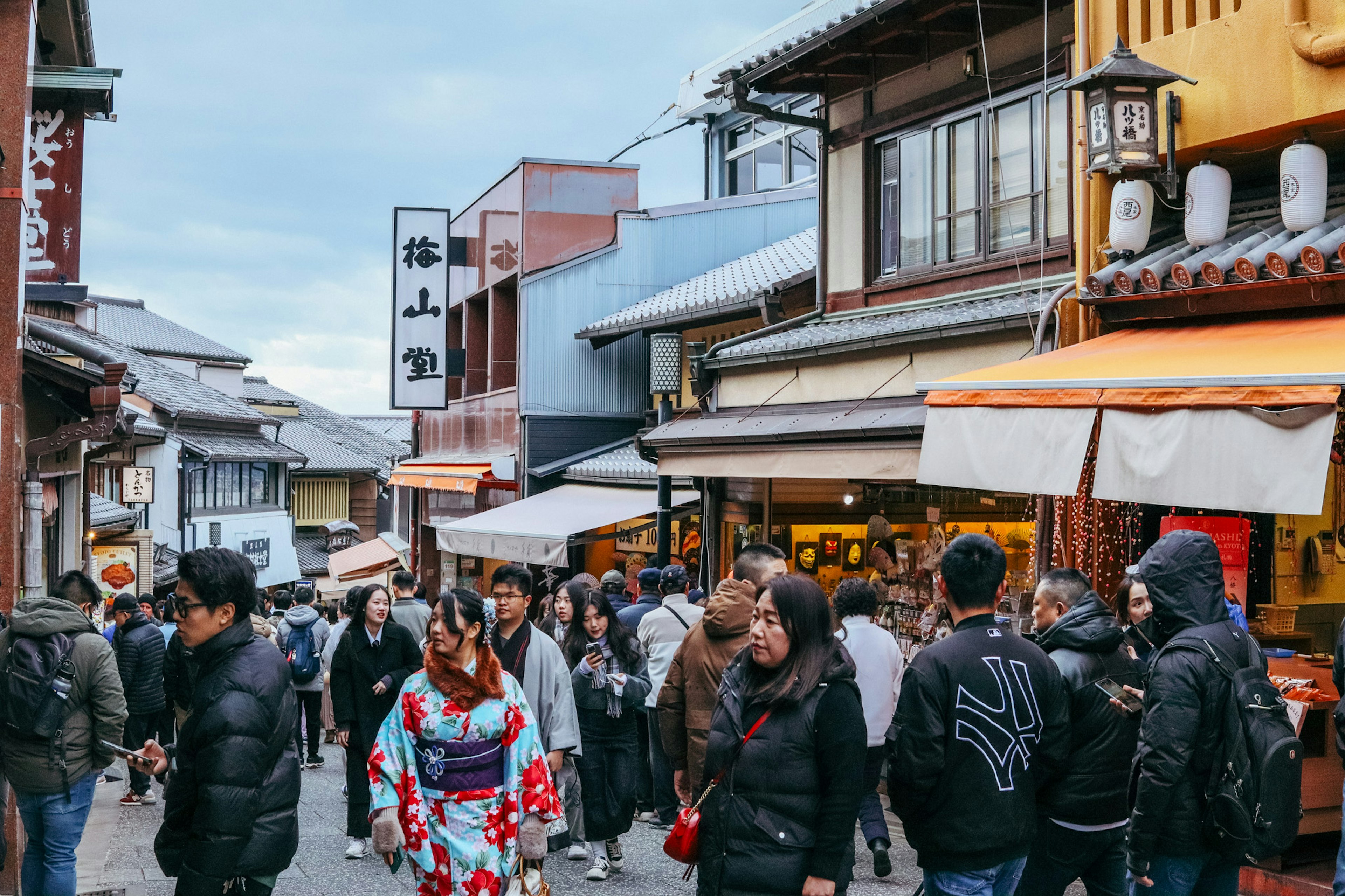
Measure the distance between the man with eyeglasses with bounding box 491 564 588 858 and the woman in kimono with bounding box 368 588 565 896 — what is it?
1.54 metres

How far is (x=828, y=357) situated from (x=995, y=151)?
2638 mm

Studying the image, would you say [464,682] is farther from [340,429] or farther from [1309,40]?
[340,429]

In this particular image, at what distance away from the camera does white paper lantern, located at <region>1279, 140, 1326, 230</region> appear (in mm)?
8203

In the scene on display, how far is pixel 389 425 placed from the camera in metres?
81.7

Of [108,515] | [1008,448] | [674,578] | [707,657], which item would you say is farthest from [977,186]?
[108,515]

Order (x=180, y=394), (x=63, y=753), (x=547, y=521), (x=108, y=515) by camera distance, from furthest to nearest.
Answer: (x=180, y=394) < (x=108, y=515) < (x=547, y=521) < (x=63, y=753)

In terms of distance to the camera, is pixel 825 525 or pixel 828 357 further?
pixel 825 525

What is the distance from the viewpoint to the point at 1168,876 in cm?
489

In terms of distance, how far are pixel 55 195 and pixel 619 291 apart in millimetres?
13261

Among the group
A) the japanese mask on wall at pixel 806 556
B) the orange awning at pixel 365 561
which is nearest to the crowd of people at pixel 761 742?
the japanese mask on wall at pixel 806 556

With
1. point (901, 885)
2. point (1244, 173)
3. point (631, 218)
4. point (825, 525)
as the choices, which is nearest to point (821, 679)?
point (901, 885)

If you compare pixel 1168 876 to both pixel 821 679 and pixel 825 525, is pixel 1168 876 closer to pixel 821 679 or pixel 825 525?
pixel 821 679

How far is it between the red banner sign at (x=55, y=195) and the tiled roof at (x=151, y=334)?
36759mm

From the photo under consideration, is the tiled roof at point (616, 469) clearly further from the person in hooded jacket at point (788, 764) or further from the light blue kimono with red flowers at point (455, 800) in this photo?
the person in hooded jacket at point (788, 764)
